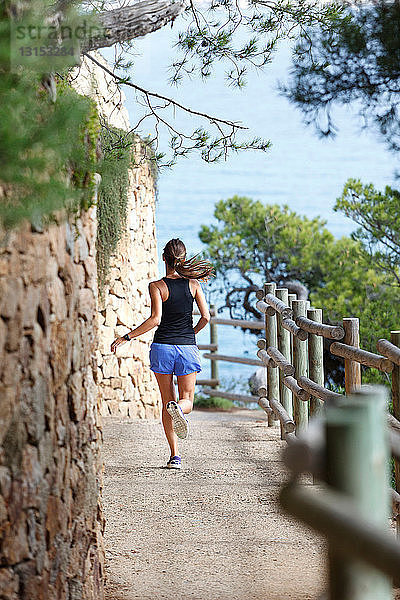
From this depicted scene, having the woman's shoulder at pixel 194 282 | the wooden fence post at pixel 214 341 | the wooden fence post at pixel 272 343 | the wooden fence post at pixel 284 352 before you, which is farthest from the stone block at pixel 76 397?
the wooden fence post at pixel 214 341

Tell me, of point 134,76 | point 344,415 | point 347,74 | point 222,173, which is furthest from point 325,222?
point 222,173

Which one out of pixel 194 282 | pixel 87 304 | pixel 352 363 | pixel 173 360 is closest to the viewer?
pixel 87 304

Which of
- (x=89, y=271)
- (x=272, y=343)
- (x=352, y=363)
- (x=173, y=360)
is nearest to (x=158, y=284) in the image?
(x=173, y=360)

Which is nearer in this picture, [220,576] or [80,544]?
[80,544]

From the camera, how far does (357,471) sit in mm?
1312

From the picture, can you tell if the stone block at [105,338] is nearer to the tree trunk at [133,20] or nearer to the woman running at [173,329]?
the woman running at [173,329]

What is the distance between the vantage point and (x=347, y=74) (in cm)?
562

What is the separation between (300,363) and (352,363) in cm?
106

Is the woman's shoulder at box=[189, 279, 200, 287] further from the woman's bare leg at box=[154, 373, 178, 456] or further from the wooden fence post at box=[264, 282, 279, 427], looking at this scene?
the wooden fence post at box=[264, 282, 279, 427]

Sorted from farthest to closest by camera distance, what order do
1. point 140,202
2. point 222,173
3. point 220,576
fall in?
point 222,173, point 140,202, point 220,576

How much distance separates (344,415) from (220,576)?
73.8 inches

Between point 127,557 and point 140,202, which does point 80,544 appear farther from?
point 140,202

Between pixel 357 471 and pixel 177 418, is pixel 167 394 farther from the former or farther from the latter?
pixel 357 471

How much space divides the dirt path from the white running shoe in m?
0.33
